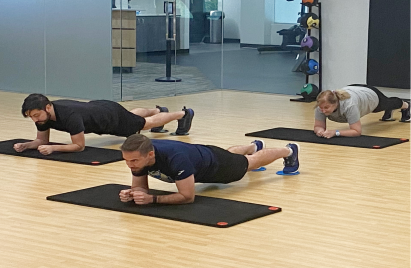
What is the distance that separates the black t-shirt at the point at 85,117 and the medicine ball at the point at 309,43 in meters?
3.93

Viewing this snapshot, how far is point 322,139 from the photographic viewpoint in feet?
21.3

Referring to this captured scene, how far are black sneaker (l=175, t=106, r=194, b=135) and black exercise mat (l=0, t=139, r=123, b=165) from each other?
96cm

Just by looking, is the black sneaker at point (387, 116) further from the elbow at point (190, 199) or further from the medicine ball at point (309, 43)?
the elbow at point (190, 199)

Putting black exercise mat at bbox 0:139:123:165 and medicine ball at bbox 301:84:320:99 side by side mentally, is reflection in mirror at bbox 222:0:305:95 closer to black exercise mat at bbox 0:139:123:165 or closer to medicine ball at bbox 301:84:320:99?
medicine ball at bbox 301:84:320:99

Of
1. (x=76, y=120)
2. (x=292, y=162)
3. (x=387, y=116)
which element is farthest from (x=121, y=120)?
(x=387, y=116)

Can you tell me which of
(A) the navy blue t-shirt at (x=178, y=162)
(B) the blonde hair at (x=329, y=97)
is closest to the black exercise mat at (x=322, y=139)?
(B) the blonde hair at (x=329, y=97)

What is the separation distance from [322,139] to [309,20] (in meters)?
3.13

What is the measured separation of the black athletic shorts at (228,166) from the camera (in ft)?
14.4

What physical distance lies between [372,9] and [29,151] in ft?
16.4

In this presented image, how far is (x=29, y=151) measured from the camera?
5.80 meters

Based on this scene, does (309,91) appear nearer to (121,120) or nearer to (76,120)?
(121,120)

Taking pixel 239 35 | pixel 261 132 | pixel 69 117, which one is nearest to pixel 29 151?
pixel 69 117

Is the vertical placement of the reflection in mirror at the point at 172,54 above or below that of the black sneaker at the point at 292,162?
above

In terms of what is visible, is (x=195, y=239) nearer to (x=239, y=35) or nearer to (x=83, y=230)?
(x=83, y=230)
